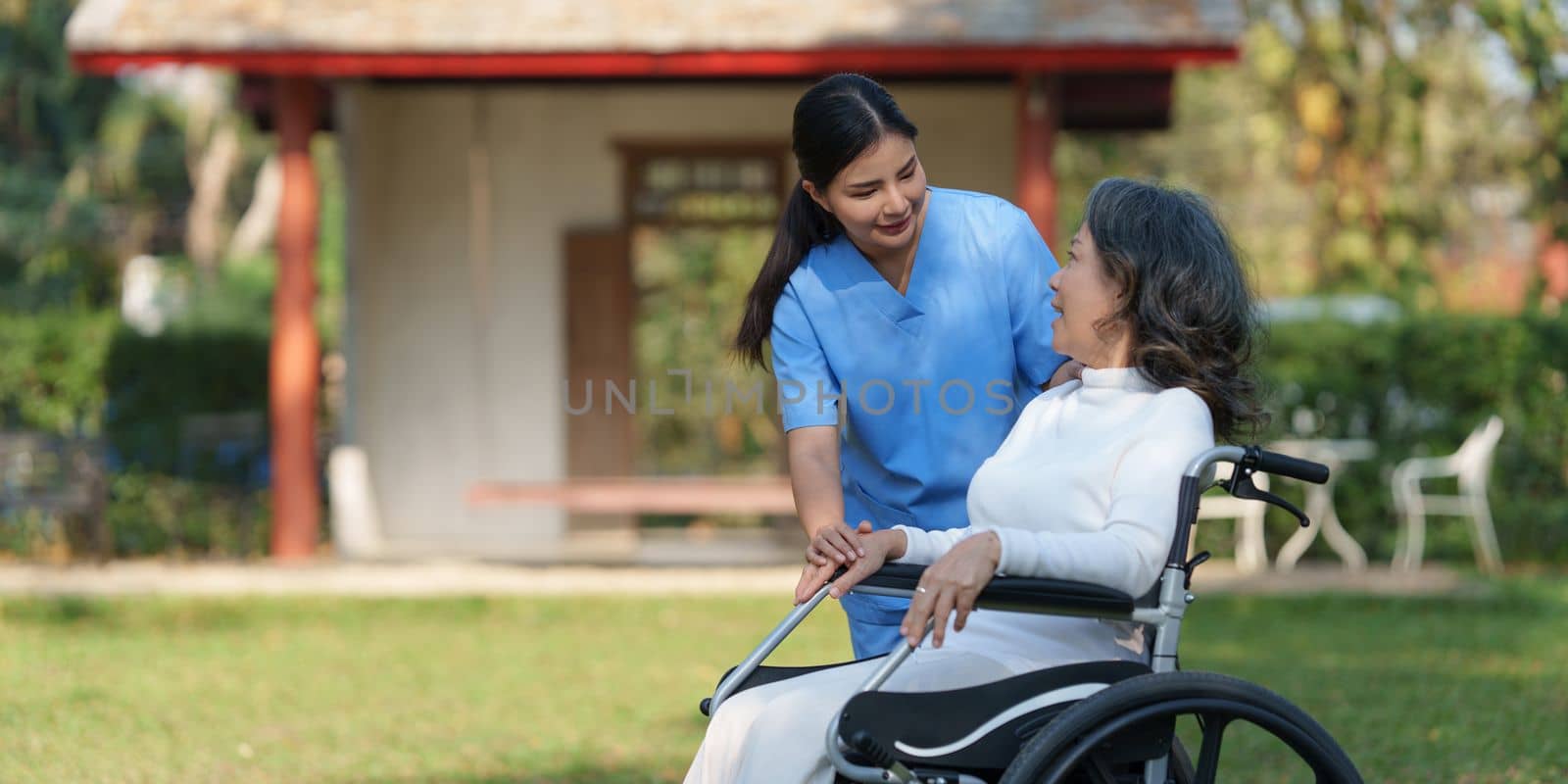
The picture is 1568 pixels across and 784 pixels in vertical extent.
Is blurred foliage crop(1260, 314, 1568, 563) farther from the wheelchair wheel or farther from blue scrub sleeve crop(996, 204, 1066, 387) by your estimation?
the wheelchair wheel

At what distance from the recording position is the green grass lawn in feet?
17.2

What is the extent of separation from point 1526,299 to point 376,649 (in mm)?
7400

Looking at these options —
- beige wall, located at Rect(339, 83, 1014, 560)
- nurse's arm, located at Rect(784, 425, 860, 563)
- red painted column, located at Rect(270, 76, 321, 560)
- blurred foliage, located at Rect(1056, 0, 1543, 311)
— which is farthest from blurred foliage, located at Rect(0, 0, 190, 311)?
nurse's arm, located at Rect(784, 425, 860, 563)

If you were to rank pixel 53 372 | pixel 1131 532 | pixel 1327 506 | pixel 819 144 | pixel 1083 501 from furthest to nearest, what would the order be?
pixel 53 372 → pixel 1327 506 → pixel 819 144 → pixel 1083 501 → pixel 1131 532

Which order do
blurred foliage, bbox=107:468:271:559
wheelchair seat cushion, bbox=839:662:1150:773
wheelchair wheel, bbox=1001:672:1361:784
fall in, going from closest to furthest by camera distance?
wheelchair wheel, bbox=1001:672:1361:784 → wheelchair seat cushion, bbox=839:662:1150:773 → blurred foliage, bbox=107:468:271:559

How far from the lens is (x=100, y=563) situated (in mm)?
10070

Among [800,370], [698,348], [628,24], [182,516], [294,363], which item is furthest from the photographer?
[698,348]

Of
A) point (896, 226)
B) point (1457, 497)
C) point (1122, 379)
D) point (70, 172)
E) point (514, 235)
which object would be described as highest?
point (70, 172)

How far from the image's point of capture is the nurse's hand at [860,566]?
263 cm

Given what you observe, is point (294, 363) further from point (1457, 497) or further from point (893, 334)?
point (893, 334)

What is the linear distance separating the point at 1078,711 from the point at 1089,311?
2.10 feet

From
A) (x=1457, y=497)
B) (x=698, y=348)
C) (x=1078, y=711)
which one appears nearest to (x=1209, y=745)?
(x=1078, y=711)

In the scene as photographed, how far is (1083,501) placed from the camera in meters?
2.65

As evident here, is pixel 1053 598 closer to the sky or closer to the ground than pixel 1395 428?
closer to the sky
